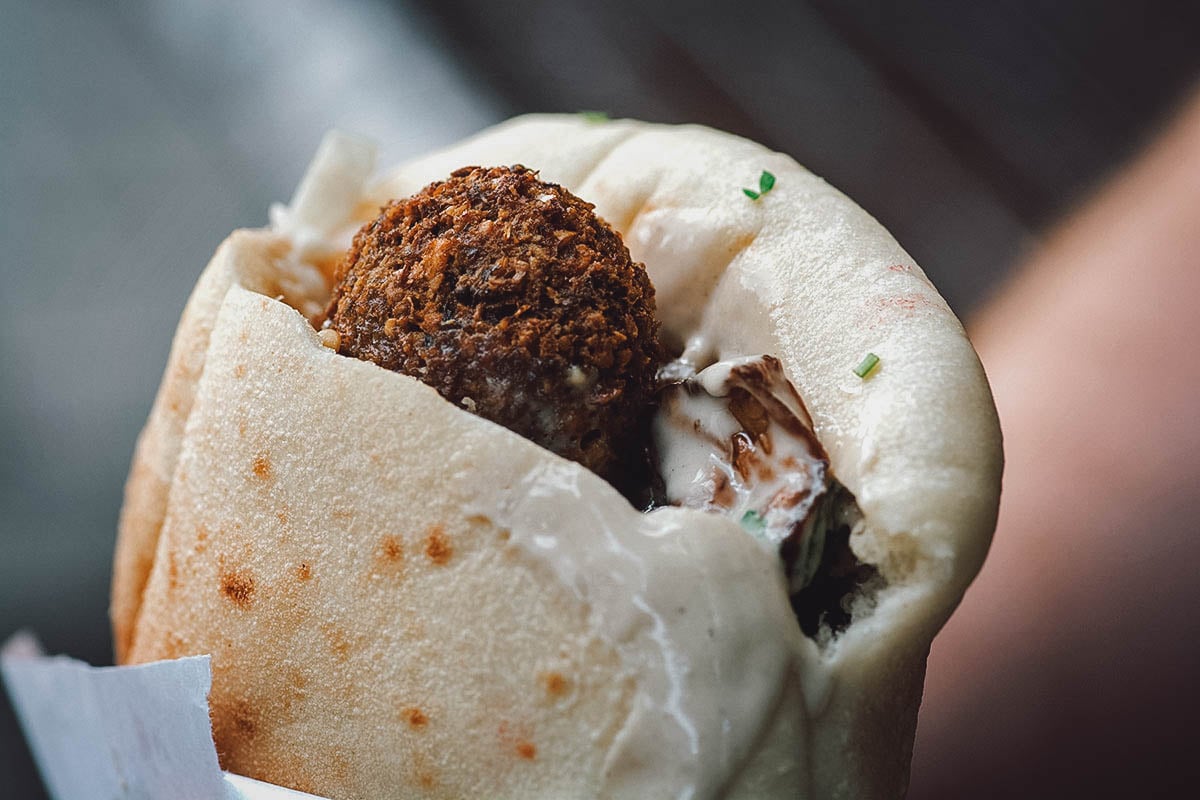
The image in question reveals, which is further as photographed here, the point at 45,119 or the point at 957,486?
the point at 45,119

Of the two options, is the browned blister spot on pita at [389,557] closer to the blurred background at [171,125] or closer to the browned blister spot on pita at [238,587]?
the browned blister spot on pita at [238,587]

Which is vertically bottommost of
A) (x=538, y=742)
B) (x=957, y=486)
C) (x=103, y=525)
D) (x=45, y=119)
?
(x=103, y=525)

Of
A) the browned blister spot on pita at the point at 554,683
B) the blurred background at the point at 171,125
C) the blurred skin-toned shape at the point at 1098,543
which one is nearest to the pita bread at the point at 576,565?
the browned blister spot on pita at the point at 554,683

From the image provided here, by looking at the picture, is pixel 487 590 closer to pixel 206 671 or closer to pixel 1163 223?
pixel 206 671

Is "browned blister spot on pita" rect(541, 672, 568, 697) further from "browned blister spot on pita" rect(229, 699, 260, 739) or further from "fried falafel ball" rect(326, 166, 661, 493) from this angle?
"browned blister spot on pita" rect(229, 699, 260, 739)

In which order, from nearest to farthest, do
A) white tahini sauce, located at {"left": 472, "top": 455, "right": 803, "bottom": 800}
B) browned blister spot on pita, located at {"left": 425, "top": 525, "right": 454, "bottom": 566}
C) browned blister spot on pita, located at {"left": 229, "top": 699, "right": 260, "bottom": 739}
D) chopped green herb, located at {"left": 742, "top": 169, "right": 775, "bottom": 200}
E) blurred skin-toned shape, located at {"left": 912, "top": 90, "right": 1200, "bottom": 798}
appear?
white tahini sauce, located at {"left": 472, "top": 455, "right": 803, "bottom": 800} → browned blister spot on pita, located at {"left": 425, "top": 525, "right": 454, "bottom": 566} → browned blister spot on pita, located at {"left": 229, "top": 699, "right": 260, "bottom": 739} → chopped green herb, located at {"left": 742, "top": 169, "right": 775, "bottom": 200} → blurred skin-toned shape, located at {"left": 912, "top": 90, "right": 1200, "bottom": 798}

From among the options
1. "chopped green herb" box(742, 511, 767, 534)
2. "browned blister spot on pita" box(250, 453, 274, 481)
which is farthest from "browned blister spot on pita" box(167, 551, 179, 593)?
"chopped green herb" box(742, 511, 767, 534)

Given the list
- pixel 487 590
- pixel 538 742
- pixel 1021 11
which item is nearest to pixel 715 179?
pixel 487 590

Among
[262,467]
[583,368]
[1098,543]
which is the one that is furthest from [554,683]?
[1098,543]
